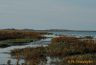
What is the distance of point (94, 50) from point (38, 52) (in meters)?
5.50

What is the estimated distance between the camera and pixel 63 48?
2972cm

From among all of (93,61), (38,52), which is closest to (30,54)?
(38,52)

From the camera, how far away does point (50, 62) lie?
23.6m

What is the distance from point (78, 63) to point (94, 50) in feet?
28.3

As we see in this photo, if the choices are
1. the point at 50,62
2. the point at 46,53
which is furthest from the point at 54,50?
the point at 50,62

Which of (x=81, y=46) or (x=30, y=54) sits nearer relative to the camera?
(x=30, y=54)

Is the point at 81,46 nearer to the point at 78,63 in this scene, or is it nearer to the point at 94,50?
the point at 94,50

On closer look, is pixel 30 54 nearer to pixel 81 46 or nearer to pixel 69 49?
pixel 69 49

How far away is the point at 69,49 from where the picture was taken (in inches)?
1163

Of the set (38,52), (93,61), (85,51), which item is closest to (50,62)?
(93,61)

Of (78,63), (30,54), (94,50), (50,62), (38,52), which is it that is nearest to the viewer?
(78,63)

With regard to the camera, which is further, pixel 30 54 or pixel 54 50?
pixel 54 50

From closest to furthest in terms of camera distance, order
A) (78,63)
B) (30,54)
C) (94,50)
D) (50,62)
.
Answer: (78,63) → (50,62) → (30,54) → (94,50)

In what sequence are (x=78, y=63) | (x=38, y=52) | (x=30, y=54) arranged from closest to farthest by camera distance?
(x=78, y=63) < (x=30, y=54) < (x=38, y=52)
